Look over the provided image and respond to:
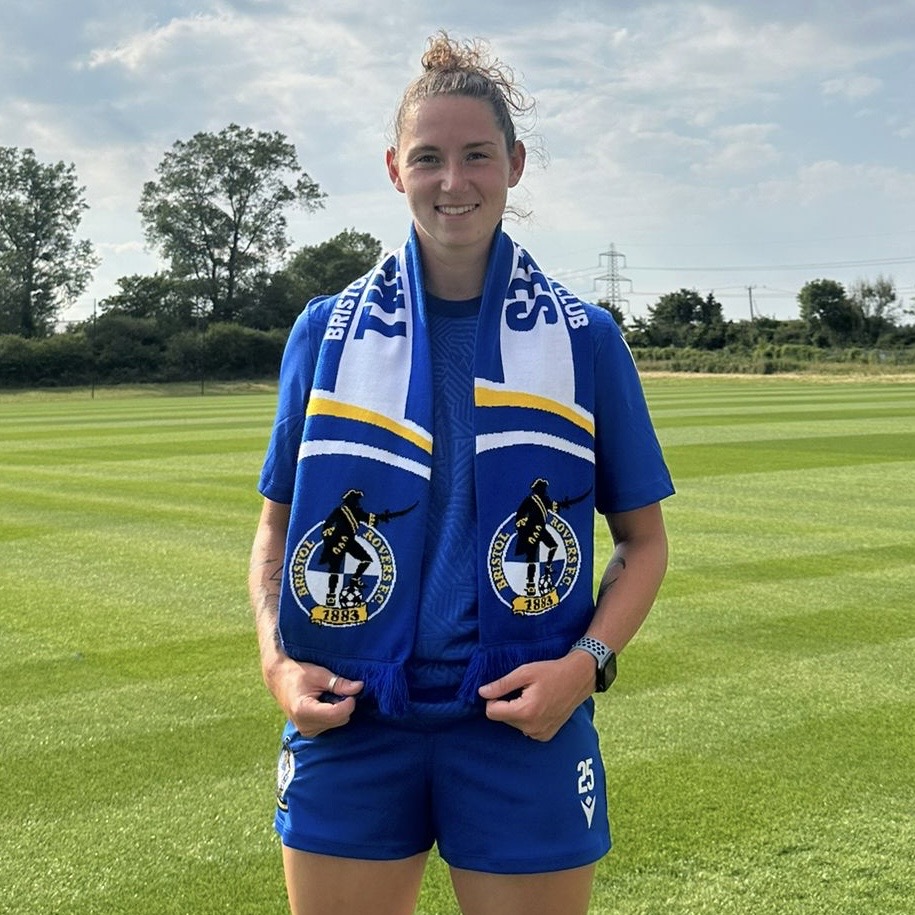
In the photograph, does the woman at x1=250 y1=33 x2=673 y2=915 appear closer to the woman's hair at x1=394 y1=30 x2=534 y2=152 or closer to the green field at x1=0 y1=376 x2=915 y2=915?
the woman's hair at x1=394 y1=30 x2=534 y2=152

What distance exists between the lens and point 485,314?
7.22 feet

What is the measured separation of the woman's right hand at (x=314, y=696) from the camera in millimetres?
2068

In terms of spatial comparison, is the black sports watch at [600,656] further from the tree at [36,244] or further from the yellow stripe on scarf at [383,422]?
the tree at [36,244]

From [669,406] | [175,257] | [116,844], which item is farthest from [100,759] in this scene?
[175,257]

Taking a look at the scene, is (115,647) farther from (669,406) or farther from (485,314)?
(669,406)

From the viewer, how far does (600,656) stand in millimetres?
2143

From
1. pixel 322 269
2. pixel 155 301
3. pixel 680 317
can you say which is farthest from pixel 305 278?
pixel 680 317

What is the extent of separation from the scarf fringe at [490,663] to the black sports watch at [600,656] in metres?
0.09

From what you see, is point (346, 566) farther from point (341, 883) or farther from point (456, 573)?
point (341, 883)

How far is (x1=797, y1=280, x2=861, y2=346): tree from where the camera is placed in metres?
74.7

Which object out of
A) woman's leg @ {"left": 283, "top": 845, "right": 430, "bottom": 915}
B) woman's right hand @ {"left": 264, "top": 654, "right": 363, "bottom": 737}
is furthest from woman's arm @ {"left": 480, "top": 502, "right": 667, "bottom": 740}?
woman's leg @ {"left": 283, "top": 845, "right": 430, "bottom": 915}

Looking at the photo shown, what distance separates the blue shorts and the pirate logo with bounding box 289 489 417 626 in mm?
192

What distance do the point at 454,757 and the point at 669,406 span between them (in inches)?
1174

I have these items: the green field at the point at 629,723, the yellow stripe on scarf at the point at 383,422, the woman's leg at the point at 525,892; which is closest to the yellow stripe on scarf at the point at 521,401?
the yellow stripe on scarf at the point at 383,422
